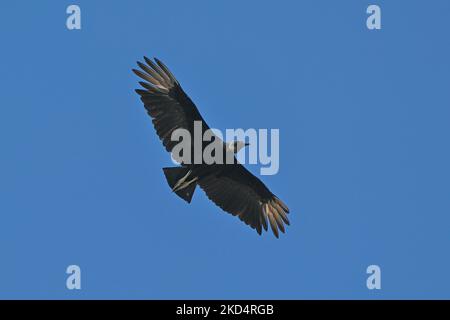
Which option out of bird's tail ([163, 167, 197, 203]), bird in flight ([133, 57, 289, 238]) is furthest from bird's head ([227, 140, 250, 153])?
bird's tail ([163, 167, 197, 203])

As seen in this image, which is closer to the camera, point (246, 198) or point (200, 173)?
point (200, 173)

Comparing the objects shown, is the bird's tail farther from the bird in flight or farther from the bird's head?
the bird's head

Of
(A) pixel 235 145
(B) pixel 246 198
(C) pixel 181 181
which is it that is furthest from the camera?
(B) pixel 246 198

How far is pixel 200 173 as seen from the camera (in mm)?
Answer: 18938

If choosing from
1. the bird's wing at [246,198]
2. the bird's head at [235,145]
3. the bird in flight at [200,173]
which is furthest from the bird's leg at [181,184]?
the bird's head at [235,145]

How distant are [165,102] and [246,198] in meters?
2.64

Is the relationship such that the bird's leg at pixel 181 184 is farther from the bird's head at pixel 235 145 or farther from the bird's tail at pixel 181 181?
the bird's head at pixel 235 145

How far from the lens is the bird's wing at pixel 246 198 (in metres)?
19.5

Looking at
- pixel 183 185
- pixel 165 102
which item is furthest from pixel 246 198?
pixel 165 102

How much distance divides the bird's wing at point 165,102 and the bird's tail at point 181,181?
417 millimetres

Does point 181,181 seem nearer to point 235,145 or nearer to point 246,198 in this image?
point 235,145
